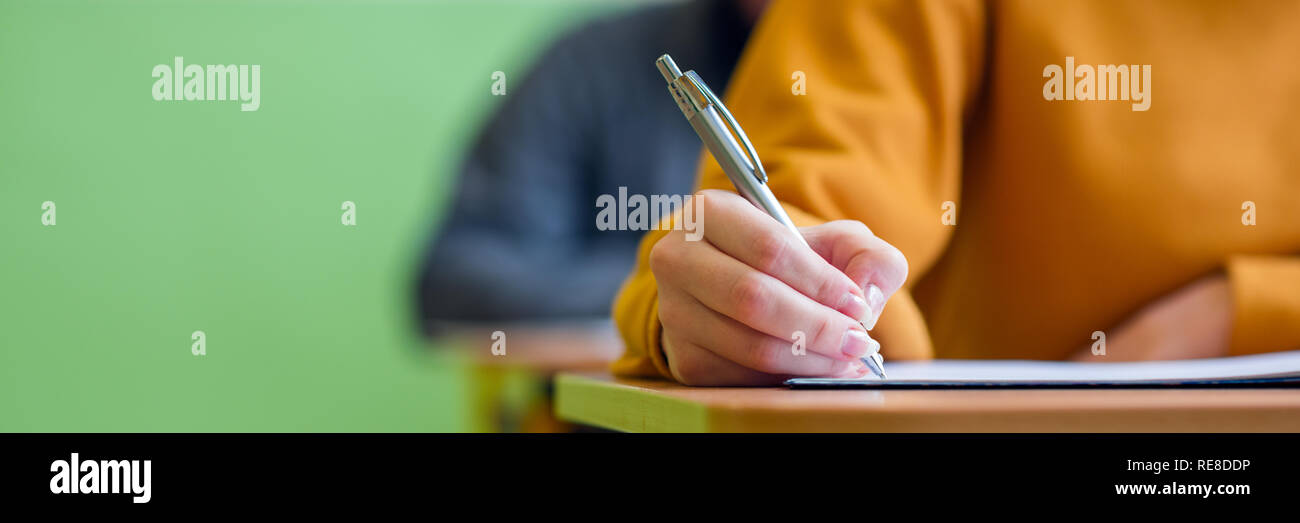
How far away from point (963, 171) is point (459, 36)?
6.57 feet

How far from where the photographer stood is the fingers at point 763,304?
32 centimetres

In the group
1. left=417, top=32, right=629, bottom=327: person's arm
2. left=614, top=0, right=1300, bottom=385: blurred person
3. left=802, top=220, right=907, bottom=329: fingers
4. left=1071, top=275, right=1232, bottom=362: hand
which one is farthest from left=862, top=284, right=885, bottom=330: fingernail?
left=417, top=32, right=629, bottom=327: person's arm

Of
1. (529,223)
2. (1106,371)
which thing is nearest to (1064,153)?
(1106,371)

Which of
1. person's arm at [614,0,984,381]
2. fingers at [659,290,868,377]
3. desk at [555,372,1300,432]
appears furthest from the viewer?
person's arm at [614,0,984,381]

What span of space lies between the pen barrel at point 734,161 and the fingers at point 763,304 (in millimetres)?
25

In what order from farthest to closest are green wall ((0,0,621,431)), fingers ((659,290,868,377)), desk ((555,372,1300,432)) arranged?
green wall ((0,0,621,431)), fingers ((659,290,868,377)), desk ((555,372,1300,432))

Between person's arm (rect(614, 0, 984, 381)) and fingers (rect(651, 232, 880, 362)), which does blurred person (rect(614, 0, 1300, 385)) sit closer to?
person's arm (rect(614, 0, 984, 381))

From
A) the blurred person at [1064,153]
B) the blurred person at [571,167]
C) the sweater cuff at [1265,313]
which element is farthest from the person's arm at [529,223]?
the sweater cuff at [1265,313]

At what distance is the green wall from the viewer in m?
1.18

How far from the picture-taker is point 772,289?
323 mm

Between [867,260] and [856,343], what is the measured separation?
0.09ft

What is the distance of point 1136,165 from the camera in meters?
0.58
